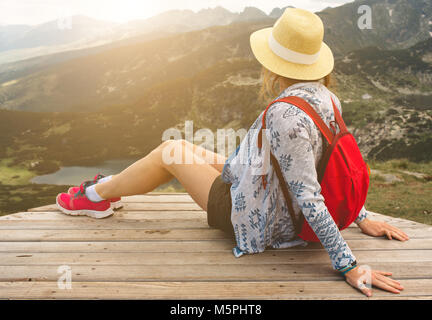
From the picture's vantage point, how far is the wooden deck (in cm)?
150

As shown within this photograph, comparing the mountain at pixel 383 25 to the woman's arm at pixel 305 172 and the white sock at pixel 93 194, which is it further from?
the woman's arm at pixel 305 172

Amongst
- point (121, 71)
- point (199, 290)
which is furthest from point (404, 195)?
point (121, 71)

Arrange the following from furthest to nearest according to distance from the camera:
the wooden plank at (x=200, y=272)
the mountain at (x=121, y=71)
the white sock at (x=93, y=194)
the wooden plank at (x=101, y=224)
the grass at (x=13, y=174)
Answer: the mountain at (x=121, y=71)
the grass at (x=13, y=174)
the white sock at (x=93, y=194)
the wooden plank at (x=101, y=224)
the wooden plank at (x=200, y=272)

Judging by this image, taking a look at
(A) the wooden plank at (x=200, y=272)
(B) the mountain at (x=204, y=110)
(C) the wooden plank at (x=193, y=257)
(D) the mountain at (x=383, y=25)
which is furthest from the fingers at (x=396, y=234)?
(D) the mountain at (x=383, y=25)

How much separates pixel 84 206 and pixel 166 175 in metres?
0.67

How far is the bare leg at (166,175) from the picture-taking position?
2.02 m

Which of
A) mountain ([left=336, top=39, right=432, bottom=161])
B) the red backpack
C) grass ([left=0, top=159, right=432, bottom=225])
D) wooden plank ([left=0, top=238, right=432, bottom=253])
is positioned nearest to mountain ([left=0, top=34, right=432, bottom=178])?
mountain ([left=336, top=39, right=432, bottom=161])

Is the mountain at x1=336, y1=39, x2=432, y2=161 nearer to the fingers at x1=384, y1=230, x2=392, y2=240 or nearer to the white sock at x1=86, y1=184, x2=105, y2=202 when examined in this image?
the fingers at x1=384, y1=230, x2=392, y2=240

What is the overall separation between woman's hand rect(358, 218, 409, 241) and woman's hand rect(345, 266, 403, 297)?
0.59m

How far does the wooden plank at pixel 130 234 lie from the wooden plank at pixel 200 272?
0.35 m

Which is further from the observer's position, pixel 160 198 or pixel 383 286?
pixel 160 198

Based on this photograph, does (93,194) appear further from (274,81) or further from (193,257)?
(274,81)

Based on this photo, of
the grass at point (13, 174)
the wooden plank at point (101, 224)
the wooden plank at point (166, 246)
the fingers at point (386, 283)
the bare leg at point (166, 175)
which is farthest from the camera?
the grass at point (13, 174)

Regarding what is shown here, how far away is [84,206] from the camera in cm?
240
